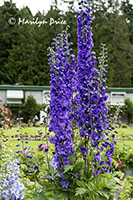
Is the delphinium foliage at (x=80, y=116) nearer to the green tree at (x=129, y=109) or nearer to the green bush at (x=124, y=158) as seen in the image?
the green bush at (x=124, y=158)

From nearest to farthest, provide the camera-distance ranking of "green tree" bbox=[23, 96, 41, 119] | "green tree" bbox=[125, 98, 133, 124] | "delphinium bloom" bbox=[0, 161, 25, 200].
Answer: "delphinium bloom" bbox=[0, 161, 25, 200] < "green tree" bbox=[23, 96, 41, 119] < "green tree" bbox=[125, 98, 133, 124]

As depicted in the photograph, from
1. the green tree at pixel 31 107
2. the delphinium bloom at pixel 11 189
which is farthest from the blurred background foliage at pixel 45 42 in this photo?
the delphinium bloom at pixel 11 189

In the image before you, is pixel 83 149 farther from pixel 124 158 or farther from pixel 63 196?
pixel 124 158

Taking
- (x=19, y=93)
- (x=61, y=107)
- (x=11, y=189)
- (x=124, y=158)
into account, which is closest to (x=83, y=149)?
(x=61, y=107)

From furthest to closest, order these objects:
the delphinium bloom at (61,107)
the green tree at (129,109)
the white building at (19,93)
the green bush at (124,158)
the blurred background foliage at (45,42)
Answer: the blurred background foliage at (45,42)
the green tree at (129,109)
the white building at (19,93)
the green bush at (124,158)
the delphinium bloom at (61,107)

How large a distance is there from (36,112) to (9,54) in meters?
10.4

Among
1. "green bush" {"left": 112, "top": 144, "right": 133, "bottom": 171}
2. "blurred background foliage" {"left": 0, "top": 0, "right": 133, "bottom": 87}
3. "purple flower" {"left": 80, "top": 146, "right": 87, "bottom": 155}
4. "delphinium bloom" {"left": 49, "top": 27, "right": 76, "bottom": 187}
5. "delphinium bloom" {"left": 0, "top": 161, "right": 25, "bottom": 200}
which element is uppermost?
"blurred background foliage" {"left": 0, "top": 0, "right": 133, "bottom": 87}

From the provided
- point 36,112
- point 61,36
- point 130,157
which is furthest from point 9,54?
point 61,36

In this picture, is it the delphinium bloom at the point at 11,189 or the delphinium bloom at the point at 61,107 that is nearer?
the delphinium bloom at the point at 61,107

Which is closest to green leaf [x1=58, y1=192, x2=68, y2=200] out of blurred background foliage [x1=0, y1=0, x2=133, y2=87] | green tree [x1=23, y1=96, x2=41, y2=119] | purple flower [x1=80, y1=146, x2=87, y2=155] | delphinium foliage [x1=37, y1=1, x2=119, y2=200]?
delphinium foliage [x1=37, y1=1, x2=119, y2=200]

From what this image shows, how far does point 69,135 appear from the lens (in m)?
2.53

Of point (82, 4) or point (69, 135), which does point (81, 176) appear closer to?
point (69, 135)

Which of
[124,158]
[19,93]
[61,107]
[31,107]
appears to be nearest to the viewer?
[61,107]

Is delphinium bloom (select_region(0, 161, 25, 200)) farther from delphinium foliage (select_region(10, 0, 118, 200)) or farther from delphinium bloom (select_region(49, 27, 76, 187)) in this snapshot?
delphinium bloom (select_region(49, 27, 76, 187))
